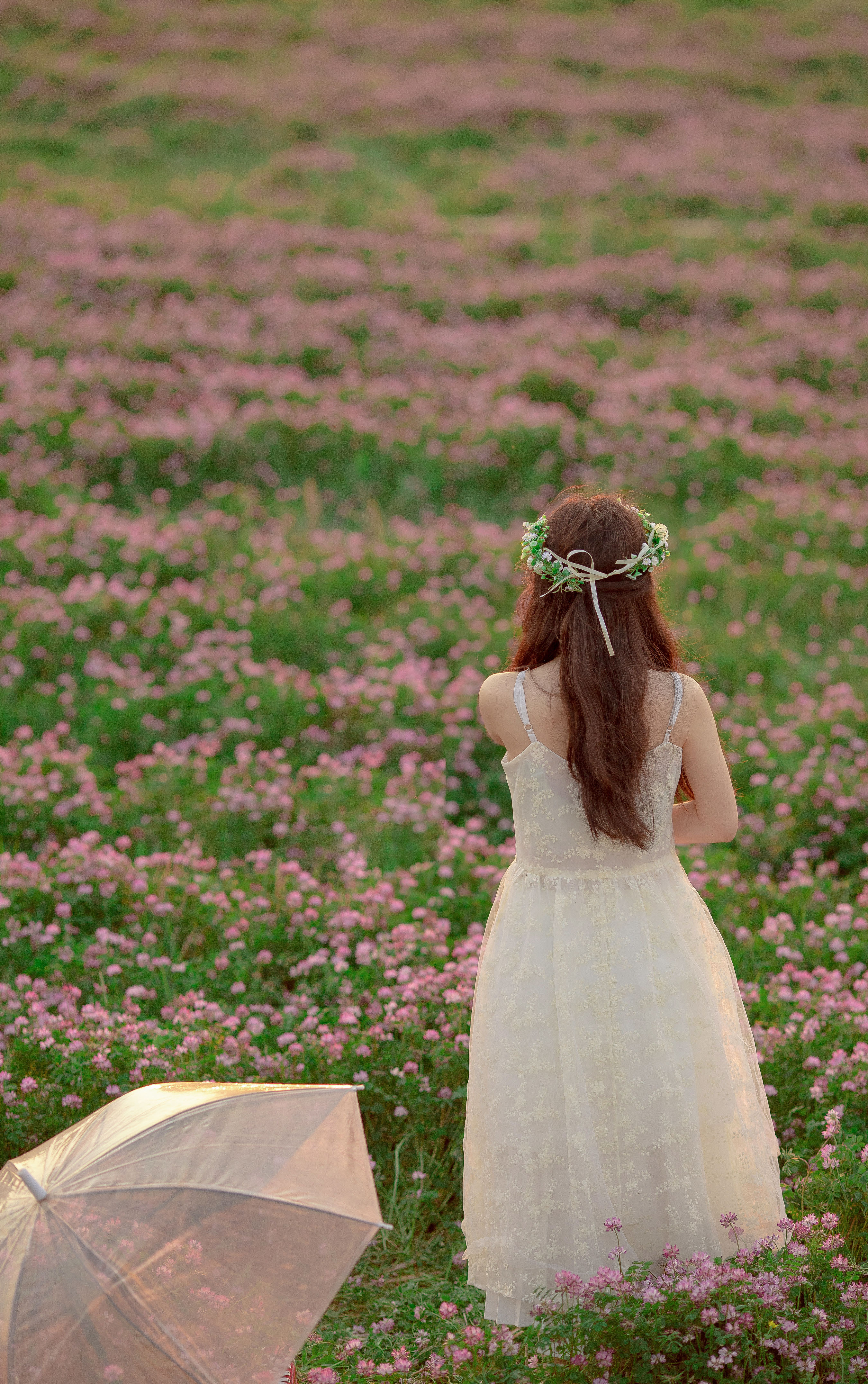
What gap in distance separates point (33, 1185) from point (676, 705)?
194 cm

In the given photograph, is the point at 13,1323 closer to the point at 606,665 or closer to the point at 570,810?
the point at 570,810

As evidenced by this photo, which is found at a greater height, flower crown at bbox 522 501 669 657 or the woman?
flower crown at bbox 522 501 669 657

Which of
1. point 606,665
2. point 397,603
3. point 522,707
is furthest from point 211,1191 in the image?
point 397,603

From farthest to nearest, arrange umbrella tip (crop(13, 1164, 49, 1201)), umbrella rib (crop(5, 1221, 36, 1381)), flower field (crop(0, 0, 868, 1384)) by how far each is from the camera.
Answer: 1. flower field (crop(0, 0, 868, 1384))
2. umbrella tip (crop(13, 1164, 49, 1201))
3. umbrella rib (crop(5, 1221, 36, 1381))

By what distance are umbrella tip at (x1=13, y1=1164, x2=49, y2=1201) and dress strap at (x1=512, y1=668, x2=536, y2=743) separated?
161 centimetres

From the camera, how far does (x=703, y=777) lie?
3.27 meters

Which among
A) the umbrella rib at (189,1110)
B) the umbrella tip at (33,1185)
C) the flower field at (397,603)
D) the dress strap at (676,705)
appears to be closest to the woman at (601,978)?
the dress strap at (676,705)

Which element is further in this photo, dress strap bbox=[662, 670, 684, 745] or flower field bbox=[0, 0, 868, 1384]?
flower field bbox=[0, 0, 868, 1384]

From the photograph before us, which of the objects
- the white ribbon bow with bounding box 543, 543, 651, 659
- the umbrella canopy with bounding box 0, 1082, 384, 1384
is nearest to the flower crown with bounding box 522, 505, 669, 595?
the white ribbon bow with bounding box 543, 543, 651, 659

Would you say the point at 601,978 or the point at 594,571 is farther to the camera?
the point at 601,978

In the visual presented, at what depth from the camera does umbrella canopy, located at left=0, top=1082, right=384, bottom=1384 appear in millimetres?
2283

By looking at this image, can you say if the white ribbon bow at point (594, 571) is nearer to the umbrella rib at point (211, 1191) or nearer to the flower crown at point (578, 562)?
the flower crown at point (578, 562)

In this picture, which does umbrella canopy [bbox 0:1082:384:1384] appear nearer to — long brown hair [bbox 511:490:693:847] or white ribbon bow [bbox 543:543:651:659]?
long brown hair [bbox 511:490:693:847]

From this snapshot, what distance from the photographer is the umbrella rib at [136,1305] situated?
90.7 inches
